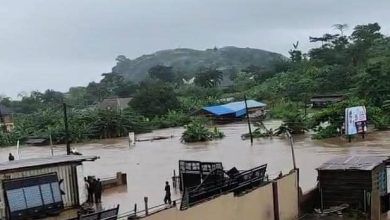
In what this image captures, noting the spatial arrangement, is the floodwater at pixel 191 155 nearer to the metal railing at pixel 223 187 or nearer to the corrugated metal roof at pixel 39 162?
the corrugated metal roof at pixel 39 162

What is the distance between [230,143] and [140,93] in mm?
26134

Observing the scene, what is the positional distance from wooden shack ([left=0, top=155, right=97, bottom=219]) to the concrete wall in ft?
17.6

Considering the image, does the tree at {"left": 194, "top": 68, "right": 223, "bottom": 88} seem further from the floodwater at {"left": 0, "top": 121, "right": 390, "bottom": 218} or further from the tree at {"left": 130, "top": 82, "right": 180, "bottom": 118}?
the floodwater at {"left": 0, "top": 121, "right": 390, "bottom": 218}

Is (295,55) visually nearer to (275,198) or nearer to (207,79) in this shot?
(207,79)

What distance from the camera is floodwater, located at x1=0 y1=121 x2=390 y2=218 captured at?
68.2 ft

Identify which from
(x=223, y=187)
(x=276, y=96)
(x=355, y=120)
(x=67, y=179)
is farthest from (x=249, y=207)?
(x=276, y=96)

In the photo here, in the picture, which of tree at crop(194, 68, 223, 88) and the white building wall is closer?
the white building wall

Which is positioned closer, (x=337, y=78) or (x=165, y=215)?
(x=165, y=215)

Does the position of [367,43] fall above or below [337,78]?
above

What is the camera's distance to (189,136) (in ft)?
135

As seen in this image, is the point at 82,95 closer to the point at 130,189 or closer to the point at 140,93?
the point at 140,93

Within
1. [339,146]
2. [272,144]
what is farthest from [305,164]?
[272,144]

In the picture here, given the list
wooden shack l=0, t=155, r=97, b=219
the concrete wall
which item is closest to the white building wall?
wooden shack l=0, t=155, r=97, b=219

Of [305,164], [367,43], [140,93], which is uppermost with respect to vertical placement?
[367,43]
